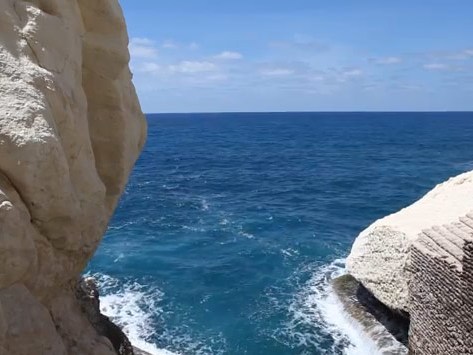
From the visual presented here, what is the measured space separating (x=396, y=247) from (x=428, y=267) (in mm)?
3106

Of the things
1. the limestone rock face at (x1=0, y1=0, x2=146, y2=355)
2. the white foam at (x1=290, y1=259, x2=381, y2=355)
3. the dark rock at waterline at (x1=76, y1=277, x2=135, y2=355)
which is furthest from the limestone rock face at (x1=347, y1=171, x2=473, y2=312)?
the limestone rock face at (x1=0, y1=0, x2=146, y2=355)

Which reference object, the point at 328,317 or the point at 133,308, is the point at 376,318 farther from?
the point at 133,308

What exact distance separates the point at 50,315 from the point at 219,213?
27.6m

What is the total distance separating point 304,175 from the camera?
5334cm

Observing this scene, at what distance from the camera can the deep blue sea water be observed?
19016 mm

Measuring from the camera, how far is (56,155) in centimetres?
696

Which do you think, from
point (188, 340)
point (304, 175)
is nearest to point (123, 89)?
point (188, 340)

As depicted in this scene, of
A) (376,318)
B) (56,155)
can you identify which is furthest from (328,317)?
(56,155)

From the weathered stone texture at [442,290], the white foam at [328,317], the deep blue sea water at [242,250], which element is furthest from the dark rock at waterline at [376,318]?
the weathered stone texture at [442,290]

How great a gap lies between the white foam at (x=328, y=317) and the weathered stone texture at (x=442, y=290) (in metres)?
2.02

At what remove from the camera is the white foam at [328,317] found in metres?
17.9

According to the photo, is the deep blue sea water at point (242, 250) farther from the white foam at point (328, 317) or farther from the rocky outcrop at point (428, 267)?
the rocky outcrop at point (428, 267)

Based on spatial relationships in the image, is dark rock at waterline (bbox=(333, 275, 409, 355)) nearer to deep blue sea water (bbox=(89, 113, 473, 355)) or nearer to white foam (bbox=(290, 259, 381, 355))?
white foam (bbox=(290, 259, 381, 355))

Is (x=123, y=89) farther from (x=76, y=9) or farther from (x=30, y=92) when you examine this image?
(x=30, y=92)
